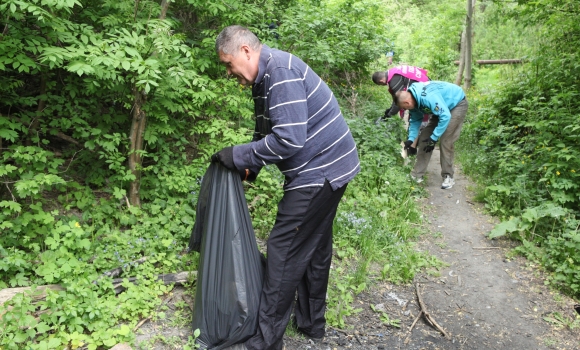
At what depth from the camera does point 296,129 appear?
6.73ft

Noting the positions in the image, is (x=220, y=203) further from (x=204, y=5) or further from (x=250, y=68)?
(x=204, y=5)

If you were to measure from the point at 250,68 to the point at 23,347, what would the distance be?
6.56ft

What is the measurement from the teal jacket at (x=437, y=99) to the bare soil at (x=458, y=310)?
4.61 ft

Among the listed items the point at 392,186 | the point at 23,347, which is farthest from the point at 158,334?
the point at 392,186

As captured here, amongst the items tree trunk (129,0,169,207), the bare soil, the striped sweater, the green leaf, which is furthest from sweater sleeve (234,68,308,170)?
the green leaf

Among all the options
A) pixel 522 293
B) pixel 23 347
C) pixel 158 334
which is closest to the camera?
pixel 23 347

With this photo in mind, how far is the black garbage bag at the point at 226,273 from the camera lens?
2.34 m

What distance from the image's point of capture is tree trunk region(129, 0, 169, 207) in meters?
3.78

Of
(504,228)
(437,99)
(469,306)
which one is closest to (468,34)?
(437,99)

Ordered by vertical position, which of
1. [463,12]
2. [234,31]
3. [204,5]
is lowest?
[234,31]

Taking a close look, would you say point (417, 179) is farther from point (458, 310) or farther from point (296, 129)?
point (296, 129)

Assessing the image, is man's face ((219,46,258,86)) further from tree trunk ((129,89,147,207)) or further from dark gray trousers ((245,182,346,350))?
tree trunk ((129,89,147,207))

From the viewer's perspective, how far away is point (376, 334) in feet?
9.65

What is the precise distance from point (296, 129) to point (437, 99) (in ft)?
11.4
